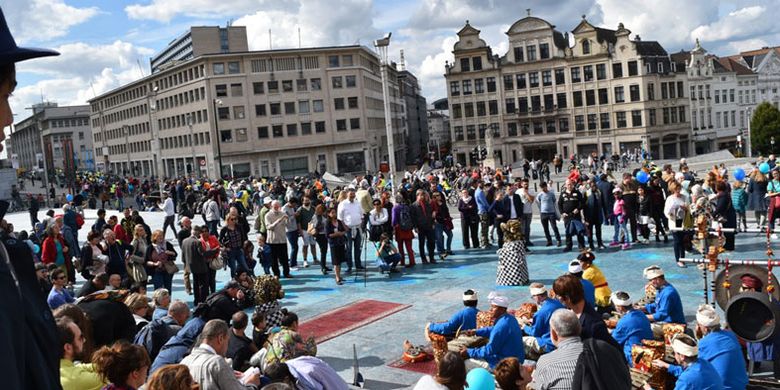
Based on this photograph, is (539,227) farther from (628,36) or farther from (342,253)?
(628,36)

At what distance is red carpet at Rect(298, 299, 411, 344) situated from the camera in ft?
38.6

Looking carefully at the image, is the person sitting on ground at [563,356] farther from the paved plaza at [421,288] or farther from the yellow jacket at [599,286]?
the yellow jacket at [599,286]

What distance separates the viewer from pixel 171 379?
5074mm

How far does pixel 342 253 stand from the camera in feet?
53.1

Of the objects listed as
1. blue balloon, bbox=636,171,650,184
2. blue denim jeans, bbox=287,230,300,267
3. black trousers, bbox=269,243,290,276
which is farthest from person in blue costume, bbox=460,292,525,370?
blue balloon, bbox=636,171,650,184

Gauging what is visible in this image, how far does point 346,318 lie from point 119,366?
756cm

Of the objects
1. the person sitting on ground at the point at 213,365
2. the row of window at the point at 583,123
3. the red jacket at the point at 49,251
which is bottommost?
the person sitting on ground at the point at 213,365

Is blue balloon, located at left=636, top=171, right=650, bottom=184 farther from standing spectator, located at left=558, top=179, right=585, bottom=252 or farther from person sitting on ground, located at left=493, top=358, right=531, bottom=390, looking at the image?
person sitting on ground, located at left=493, top=358, right=531, bottom=390

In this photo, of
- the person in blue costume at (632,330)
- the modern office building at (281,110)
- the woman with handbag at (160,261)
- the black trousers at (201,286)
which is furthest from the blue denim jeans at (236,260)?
the modern office building at (281,110)

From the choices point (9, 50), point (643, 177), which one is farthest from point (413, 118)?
point (9, 50)

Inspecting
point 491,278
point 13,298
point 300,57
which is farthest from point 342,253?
point 300,57

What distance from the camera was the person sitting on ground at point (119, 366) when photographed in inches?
205

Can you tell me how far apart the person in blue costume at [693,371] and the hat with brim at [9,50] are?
6294mm

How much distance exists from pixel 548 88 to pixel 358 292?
6870 centimetres
